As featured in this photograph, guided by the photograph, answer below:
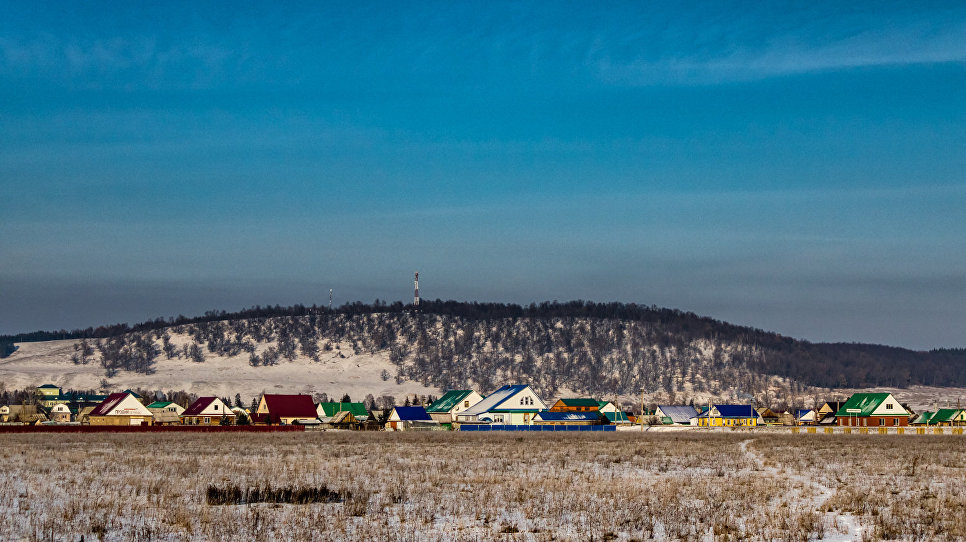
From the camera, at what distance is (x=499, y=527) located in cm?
1705

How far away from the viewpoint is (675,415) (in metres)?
151

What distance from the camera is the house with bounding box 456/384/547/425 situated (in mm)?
114750

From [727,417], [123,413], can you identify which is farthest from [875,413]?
[123,413]

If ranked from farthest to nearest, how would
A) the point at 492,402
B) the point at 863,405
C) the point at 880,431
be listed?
the point at 863,405 < the point at 492,402 < the point at 880,431

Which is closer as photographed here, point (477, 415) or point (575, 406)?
point (477, 415)

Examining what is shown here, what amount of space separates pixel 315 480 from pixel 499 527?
9.28m

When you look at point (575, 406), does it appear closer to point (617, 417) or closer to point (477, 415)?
point (477, 415)

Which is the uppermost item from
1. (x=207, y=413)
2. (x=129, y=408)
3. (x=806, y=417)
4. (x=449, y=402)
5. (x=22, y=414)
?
(x=449, y=402)

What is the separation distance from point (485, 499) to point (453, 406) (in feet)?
348

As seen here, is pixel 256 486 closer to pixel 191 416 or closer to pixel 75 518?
pixel 75 518

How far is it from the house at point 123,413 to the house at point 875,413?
89.0 meters

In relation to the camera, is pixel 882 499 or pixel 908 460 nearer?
pixel 882 499

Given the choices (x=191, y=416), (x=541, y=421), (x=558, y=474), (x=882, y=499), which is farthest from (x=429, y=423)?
(x=882, y=499)

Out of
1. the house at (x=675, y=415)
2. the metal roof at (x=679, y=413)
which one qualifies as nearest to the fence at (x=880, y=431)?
the house at (x=675, y=415)
